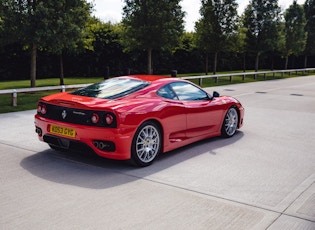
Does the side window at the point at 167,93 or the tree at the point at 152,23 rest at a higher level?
the tree at the point at 152,23

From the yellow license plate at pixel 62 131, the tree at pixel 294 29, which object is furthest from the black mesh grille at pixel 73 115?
the tree at pixel 294 29

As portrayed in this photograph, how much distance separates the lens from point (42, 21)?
13.7 m

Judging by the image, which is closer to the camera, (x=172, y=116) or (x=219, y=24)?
(x=172, y=116)

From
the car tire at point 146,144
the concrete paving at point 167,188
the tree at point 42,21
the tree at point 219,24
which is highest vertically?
the tree at point 219,24

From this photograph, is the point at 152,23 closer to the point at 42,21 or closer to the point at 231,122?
the point at 42,21

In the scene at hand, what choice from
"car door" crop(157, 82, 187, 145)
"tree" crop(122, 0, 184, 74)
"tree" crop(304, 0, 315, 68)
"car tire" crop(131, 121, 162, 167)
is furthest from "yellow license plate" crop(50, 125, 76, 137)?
"tree" crop(304, 0, 315, 68)

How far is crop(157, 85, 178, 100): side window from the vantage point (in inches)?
240

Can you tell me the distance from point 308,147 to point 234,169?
88.3 inches

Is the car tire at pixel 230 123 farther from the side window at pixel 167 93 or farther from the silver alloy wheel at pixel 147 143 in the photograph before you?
the silver alloy wheel at pixel 147 143

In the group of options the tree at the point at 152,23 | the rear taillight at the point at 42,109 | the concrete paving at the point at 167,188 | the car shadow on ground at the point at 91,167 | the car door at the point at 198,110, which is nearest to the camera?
the concrete paving at the point at 167,188

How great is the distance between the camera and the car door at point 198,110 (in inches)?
252

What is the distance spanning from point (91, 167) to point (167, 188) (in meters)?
1.33

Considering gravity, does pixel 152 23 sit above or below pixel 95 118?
above

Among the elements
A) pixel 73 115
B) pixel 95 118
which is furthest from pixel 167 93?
pixel 73 115
